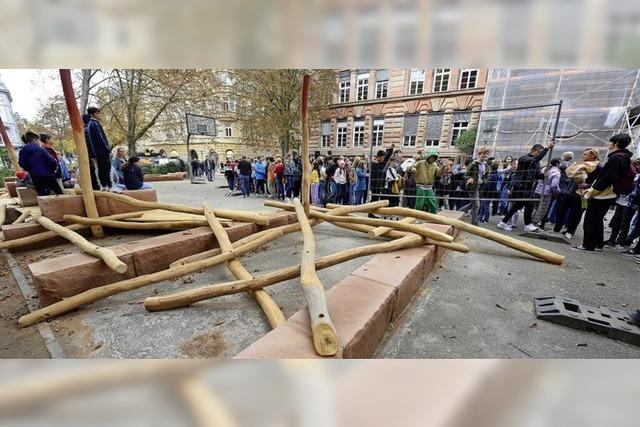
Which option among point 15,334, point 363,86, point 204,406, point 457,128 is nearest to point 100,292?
point 15,334

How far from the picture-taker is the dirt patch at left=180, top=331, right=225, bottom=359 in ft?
6.72

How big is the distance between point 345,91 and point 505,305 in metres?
24.8

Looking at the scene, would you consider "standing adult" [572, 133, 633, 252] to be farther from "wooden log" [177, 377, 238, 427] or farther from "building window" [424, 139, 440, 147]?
"building window" [424, 139, 440, 147]

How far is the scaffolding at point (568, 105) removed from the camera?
11336 mm

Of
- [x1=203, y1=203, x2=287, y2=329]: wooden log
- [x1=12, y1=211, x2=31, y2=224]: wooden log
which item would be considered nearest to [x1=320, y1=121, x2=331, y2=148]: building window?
[x1=203, y1=203, x2=287, y2=329]: wooden log

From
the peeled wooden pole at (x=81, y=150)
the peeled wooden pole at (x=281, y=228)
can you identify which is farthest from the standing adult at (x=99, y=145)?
the peeled wooden pole at (x=281, y=228)

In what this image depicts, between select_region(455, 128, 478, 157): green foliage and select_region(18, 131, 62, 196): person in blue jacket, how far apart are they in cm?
2153

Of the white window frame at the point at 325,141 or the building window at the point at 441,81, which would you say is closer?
the building window at the point at 441,81

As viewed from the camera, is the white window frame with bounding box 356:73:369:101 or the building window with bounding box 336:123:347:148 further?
the building window with bounding box 336:123:347:148

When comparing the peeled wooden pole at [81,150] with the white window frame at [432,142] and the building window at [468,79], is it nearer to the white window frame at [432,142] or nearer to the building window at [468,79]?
the white window frame at [432,142]

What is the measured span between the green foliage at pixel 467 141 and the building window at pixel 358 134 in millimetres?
7695
